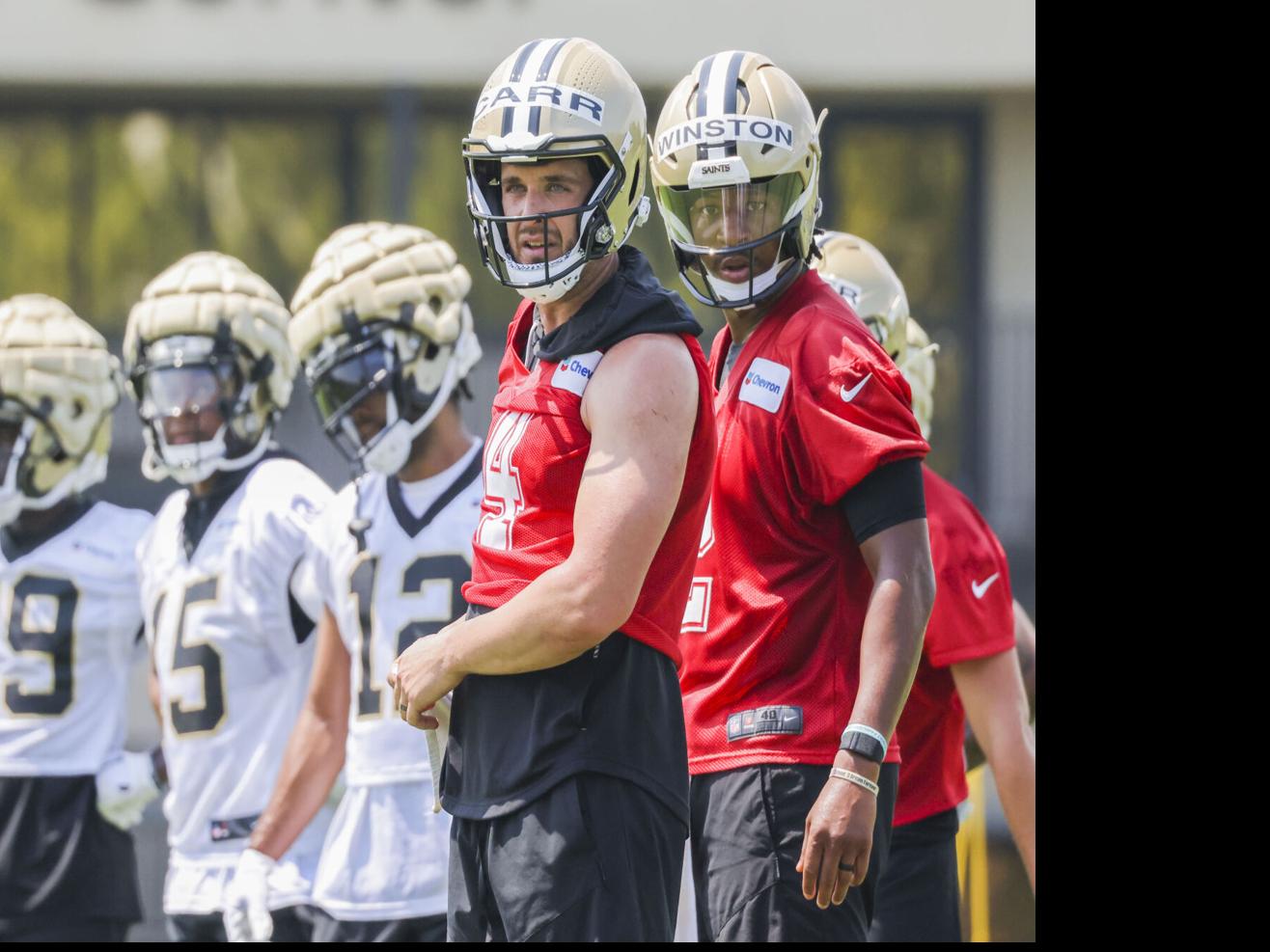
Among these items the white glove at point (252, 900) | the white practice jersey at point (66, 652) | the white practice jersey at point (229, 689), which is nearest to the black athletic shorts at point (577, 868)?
the white glove at point (252, 900)

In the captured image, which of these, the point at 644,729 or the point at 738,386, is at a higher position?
the point at 738,386

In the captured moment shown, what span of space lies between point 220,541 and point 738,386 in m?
2.54

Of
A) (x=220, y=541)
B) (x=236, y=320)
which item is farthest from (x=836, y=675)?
(x=236, y=320)

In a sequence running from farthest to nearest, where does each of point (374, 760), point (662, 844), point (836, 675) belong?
point (374, 760), point (836, 675), point (662, 844)

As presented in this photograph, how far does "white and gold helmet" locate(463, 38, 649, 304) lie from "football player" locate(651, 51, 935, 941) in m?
0.37

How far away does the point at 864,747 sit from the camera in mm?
3432

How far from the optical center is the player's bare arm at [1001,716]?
475cm

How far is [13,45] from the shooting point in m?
13.9

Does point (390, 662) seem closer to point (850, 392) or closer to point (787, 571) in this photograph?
point (787, 571)

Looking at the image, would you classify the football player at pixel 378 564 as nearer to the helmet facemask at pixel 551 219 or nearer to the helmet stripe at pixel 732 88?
the helmet stripe at pixel 732 88

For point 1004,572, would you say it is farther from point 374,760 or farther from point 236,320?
point 236,320

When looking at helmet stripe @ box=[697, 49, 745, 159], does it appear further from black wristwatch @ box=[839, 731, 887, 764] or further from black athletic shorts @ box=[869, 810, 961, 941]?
black athletic shorts @ box=[869, 810, 961, 941]

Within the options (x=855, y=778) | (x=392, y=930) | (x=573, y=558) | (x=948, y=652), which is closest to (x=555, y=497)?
(x=573, y=558)

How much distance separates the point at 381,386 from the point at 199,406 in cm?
81
